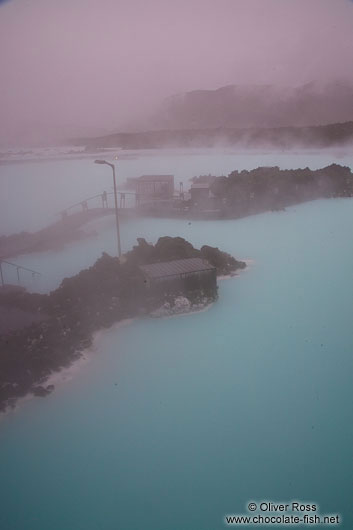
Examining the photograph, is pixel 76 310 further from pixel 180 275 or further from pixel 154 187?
pixel 154 187

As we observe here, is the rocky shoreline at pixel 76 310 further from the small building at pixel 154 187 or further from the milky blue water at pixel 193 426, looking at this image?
the small building at pixel 154 187

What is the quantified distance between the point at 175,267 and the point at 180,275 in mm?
249

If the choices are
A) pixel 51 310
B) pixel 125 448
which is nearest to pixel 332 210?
pixel 51 310

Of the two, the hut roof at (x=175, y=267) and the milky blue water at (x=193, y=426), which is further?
the hut roof at (x=175, y=267)

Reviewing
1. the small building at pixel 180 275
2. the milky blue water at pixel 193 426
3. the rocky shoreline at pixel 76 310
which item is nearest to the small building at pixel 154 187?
the rocky shoreline at pixel 76 310

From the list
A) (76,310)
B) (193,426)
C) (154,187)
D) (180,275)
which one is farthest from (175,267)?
(154,187)

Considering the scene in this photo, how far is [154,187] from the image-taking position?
11.3 meters

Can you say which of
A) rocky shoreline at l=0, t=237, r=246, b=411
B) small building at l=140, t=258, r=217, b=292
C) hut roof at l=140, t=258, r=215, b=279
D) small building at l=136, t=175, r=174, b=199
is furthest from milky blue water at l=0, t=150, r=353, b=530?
small building at l=136, t=175, r=174, b=199

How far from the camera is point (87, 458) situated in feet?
9.17

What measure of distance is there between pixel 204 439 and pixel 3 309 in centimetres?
288

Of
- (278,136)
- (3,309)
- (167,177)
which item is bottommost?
(3,309)

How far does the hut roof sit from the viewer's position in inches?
199

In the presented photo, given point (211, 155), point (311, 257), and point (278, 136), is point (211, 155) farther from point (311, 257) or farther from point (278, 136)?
point (311, 257)

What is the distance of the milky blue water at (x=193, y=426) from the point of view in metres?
2.48
